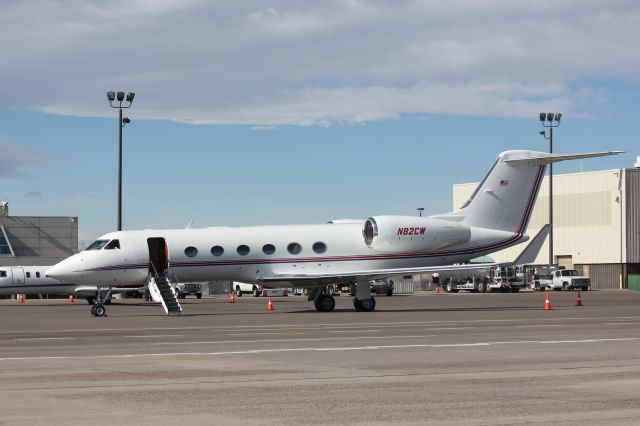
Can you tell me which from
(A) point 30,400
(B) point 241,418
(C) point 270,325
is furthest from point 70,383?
(C) point 270,325

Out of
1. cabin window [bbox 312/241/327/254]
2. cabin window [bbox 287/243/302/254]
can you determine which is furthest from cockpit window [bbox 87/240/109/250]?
cabin window [bbox 312/241/327/254]

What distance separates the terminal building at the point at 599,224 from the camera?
3693 inches

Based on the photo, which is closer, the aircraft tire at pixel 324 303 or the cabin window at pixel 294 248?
the aircraft tire at pixel 324 303

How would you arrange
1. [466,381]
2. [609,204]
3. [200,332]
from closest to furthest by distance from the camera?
[466,381]
[200,332]
[609,204]

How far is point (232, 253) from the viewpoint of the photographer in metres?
39.3

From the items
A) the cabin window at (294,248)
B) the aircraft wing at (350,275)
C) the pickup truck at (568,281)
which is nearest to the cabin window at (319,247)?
the cabin window at (294,248)

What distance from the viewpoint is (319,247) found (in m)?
39.6

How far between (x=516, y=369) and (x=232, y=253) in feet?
80.9

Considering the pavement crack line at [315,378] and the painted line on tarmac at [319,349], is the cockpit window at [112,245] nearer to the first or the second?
the painted line on tarmac at [319,349]

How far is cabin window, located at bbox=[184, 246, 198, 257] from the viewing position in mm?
38900

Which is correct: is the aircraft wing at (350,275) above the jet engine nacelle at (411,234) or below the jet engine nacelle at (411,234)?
below

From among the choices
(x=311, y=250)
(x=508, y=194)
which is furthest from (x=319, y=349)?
(x=508, y=194)

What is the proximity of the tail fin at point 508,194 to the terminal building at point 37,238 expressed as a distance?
60.2 meters

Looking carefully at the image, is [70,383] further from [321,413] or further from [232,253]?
[232,253]
